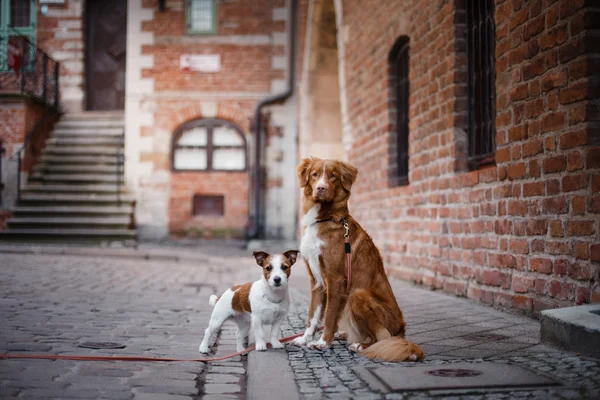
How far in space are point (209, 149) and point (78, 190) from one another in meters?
3.35

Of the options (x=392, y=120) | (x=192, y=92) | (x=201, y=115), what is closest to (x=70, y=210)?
(x=201, y=115)

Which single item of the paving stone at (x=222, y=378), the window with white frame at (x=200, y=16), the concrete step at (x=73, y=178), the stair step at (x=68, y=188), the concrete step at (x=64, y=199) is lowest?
the paving stone at (x=222, y=378)

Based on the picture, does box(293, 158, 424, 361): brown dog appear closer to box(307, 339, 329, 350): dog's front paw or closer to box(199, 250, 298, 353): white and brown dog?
box(307, 339, 329, 350): dog's front paw

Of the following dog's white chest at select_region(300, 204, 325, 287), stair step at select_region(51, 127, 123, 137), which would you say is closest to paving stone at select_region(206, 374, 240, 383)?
dog's white chest at select_region(300, 204, 325, 287)

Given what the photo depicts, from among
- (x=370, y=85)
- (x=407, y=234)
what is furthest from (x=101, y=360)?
(x=370, y=85)

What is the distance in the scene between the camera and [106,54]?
1931cm

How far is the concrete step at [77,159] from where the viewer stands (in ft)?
54.5

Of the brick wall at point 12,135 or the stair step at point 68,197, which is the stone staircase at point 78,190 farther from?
the brick wall at point 12,135

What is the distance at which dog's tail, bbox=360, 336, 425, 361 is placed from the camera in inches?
141

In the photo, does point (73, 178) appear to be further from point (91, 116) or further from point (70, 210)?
point (91, 116)

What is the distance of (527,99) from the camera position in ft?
16.7

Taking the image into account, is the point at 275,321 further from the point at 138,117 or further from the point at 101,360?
the point at 138,117

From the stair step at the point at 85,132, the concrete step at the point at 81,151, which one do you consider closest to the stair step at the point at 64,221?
the concrete step at the point at 81,151

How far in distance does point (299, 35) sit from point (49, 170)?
709cm
